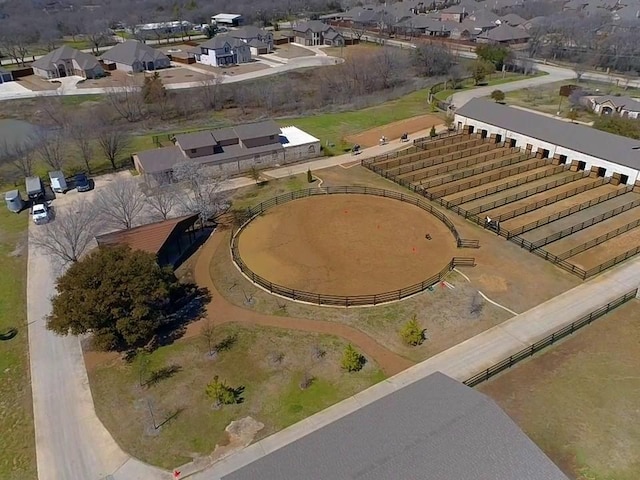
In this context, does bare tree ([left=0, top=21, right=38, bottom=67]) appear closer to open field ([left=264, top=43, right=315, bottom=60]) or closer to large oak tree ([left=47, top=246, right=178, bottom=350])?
open field ([left=264, top=43, right=315, bottom=60])

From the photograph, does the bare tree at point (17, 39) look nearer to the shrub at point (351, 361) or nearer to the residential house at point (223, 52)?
the residential house at point (223, 52)

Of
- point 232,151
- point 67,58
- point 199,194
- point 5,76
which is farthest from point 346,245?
point 5,76

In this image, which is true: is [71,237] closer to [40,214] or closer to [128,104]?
[40,214]

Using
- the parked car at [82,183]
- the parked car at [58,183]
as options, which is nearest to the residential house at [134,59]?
the parked car at [82,183]

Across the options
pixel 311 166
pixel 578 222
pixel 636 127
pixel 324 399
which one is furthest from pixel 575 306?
pixel 636 127

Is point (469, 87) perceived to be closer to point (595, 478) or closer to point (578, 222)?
point (578, 222)

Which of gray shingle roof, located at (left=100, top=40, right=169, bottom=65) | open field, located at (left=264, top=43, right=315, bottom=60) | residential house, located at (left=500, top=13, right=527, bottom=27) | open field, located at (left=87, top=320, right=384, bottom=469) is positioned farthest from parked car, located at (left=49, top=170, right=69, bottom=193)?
residential house, located at (left=500, top=13, right=527, bottom=27)
